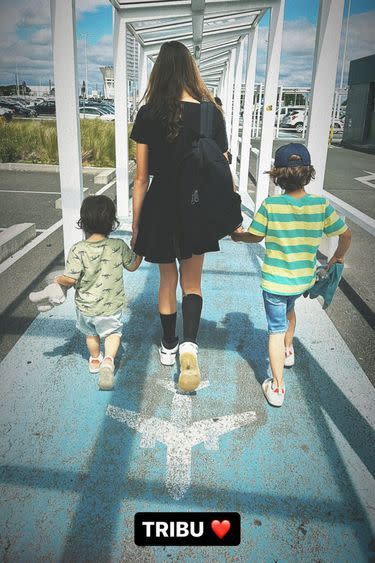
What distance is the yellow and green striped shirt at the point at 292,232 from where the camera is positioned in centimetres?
261

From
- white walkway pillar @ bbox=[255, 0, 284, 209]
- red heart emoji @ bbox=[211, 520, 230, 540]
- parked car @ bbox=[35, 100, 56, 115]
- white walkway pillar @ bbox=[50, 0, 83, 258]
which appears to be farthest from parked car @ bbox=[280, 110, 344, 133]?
red heart emoji @ bbox=[211, 520, 230, 540]

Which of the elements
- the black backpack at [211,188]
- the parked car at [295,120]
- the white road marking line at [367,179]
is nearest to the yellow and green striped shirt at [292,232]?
the black backpack at [211,188]

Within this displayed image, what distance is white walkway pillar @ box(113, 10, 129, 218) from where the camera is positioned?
252 inches

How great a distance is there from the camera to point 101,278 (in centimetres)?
288

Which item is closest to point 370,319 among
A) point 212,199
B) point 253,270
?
point 253,270

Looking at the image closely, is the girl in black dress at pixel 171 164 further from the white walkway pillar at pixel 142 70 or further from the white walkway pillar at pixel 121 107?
the white walkway pillar at pixel 142 70

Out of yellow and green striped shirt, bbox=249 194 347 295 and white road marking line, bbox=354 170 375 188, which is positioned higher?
yellow and green striped shirt, bbox=249 194 347 295

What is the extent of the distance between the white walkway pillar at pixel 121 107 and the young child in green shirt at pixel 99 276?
Result: 439cm

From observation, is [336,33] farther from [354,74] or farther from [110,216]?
[354,74]

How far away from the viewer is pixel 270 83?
6645 mm

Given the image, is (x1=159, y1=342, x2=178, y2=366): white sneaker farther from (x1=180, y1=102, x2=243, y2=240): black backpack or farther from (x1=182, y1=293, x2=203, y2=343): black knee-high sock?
(x1=180, y1=102, x2=243, y2=240): black backpack

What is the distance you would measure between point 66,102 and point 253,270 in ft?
8.53

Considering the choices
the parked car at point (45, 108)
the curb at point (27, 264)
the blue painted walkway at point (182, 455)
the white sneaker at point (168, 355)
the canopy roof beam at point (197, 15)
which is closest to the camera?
the blue painted walkway at point (182, 455)

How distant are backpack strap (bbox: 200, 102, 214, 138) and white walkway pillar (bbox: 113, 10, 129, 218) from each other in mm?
4510
